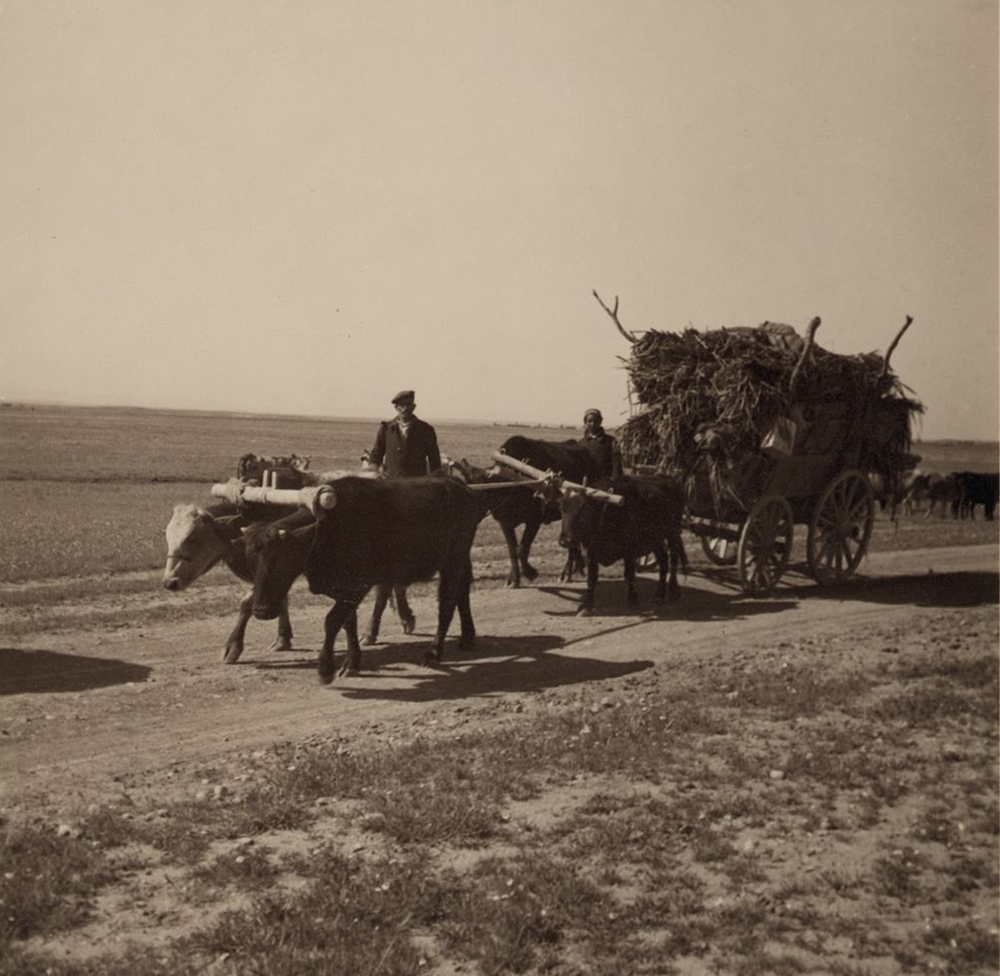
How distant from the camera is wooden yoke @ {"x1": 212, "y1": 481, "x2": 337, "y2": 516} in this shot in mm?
6422

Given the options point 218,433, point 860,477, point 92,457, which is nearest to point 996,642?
point 860,477

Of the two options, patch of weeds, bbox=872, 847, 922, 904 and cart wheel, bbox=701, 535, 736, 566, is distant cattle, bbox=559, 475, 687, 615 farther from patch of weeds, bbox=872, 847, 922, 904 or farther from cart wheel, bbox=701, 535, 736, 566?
patch of weeds, bbox=872, 847, 922, 904

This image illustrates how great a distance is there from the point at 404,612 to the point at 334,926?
4.68 metres

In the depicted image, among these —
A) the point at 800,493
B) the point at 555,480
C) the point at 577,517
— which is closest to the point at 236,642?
the point at 555,480

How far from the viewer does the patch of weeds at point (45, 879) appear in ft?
12.5

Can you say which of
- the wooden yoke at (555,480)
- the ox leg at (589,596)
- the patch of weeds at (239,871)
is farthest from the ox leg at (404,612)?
the patch of weeds at (239,871)

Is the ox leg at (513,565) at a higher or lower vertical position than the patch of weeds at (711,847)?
higher

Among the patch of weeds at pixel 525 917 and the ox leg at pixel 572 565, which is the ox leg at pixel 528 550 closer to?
the ox leg at pixel 572 565

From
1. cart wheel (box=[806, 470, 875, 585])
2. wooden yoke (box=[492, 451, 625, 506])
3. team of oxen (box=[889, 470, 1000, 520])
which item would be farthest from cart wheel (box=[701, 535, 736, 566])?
team of oxen (box=[889, 470, 1000, 520])

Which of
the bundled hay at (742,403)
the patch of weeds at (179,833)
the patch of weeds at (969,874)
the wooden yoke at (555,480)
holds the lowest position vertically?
the patch of weeds at (179,833)

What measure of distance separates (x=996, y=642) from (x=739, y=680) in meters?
2.78

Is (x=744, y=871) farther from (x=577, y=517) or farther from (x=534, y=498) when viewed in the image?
(x=534, y=498)

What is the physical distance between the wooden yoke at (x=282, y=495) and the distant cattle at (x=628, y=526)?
156 inches

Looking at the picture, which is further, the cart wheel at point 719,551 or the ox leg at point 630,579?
the cart wheel at point 719,551
